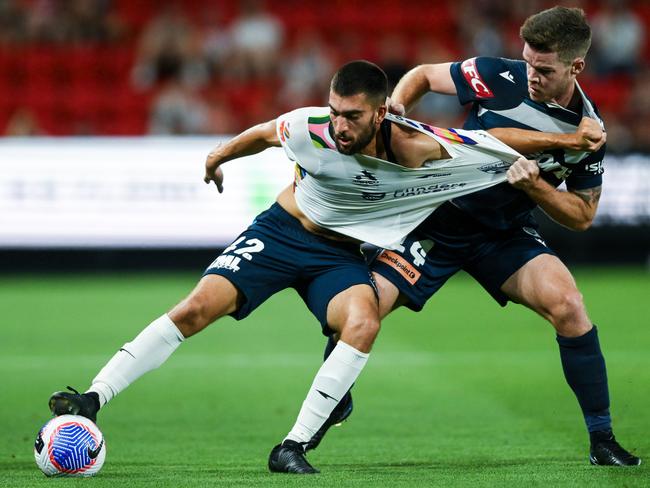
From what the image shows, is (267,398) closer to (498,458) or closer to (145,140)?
(498,458)

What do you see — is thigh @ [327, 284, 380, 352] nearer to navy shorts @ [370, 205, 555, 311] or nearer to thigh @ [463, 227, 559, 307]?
navy shorts @ [370, 205, 555, 311]

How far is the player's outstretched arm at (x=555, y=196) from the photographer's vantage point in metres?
4.99

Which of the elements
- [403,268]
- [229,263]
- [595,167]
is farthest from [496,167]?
[229,263]

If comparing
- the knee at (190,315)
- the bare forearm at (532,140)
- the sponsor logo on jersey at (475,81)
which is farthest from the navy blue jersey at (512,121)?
the knee at (190,315)

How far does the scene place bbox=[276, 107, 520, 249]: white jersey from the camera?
518 centimetres

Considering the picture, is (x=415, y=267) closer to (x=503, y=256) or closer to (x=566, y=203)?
(x=503, y=256)

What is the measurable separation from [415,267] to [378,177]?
24.5 inches

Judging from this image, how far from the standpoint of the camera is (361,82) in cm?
485

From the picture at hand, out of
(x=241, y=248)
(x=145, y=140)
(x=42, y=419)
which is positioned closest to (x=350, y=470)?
(x=241, y=248)

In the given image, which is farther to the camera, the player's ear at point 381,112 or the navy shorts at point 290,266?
the navy shorts at point 290,266

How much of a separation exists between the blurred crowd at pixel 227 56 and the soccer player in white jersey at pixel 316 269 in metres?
8.94

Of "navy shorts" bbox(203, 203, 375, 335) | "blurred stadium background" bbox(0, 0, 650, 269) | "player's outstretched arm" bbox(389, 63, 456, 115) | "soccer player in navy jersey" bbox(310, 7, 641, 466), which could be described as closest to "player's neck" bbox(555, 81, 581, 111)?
"soccer player in navy jersey" bbox(310, 7, 641, 466)

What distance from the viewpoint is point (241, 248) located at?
5.49 m

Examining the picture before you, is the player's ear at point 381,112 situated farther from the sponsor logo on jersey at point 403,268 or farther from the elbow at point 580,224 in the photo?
the elbow at point 580,224
